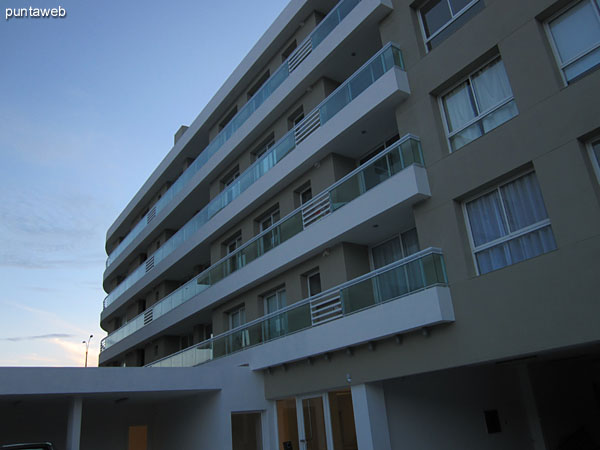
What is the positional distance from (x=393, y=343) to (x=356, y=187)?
438cm

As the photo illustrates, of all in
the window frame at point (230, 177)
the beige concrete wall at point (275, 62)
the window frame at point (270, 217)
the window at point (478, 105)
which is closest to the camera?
the window at point (478, 105)

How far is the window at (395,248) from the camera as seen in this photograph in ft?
44.0

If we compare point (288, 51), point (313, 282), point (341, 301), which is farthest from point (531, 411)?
point (288, 51)

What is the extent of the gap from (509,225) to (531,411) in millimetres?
8403

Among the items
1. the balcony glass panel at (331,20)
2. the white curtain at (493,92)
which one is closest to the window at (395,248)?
the white curtain at (493,92)

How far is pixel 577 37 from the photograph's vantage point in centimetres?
920

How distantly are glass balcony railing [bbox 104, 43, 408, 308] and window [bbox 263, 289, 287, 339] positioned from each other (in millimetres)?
4570

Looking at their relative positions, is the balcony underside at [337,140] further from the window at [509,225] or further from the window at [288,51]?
the window at [288,51]

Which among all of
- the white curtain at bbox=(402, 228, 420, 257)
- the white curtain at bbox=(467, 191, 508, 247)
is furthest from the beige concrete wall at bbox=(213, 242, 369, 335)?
the white curtain at bbox=(467, 191, 508, 247)

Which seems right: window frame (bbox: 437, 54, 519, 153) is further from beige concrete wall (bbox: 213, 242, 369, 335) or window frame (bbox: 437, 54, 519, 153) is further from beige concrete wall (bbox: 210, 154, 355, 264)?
beige concrete wall (bbox: 213, 242, 369, 335)

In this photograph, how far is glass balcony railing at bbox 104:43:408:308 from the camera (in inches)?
517

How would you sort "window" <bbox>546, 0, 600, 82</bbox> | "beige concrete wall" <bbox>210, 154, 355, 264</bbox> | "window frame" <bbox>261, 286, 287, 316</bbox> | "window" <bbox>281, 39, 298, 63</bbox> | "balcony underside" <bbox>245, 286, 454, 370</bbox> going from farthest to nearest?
"window" <bbox>281, 39, 298, 63</bbox> → "window frame" <bbox>261, 286, 287, 316</bbox> → "beige concrete wall" <bbox>210, 154, 355, 264</bbox> → "balcony underside" <bbox>245, 286, 454, 370</bbox> → "window" <bbox>546, 0, 600, 82</bbox>

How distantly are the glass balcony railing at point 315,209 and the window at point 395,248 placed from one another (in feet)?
5.86

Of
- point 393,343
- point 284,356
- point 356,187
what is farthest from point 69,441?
point 356,187
